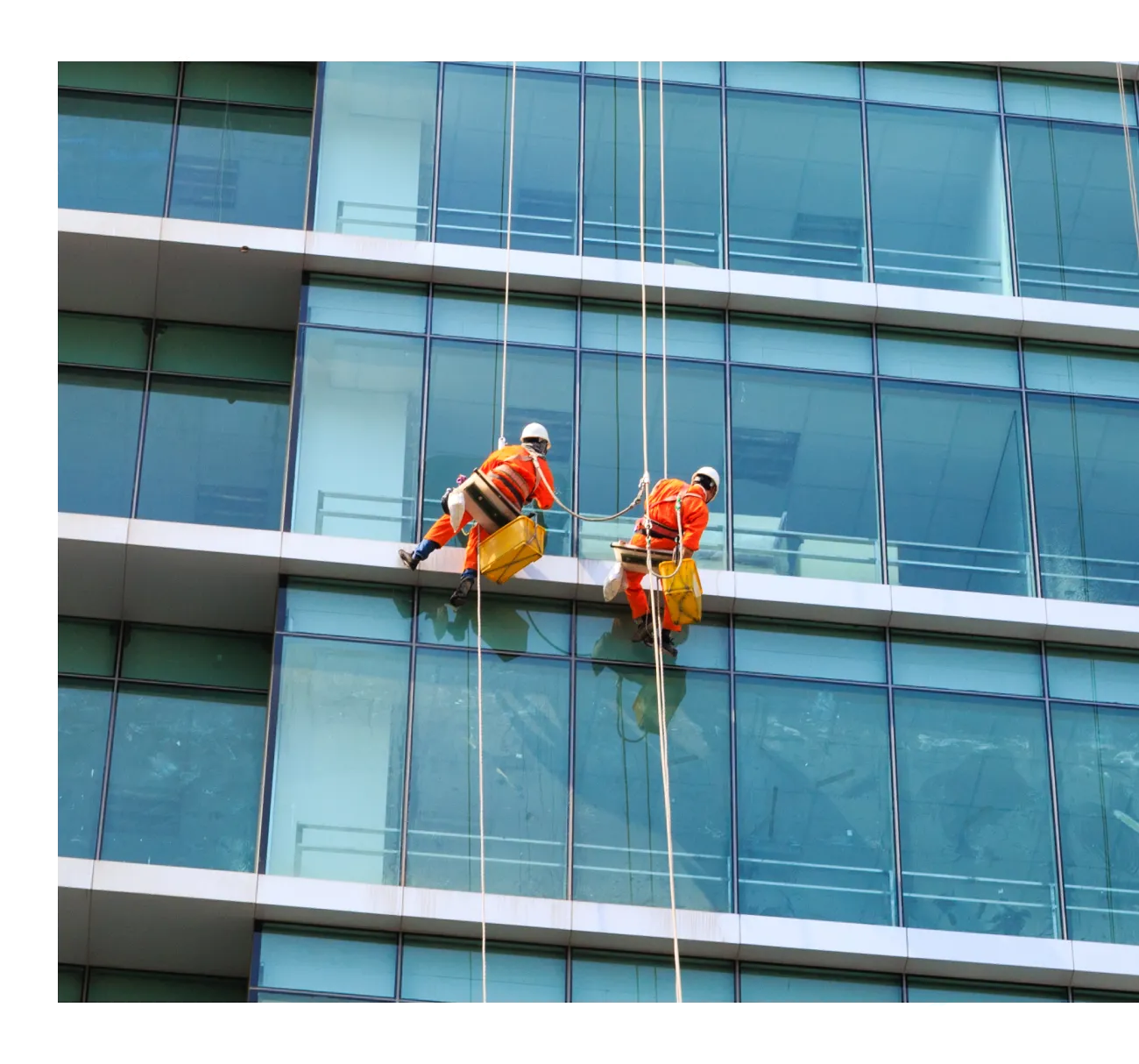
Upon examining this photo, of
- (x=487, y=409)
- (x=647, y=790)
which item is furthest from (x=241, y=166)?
(x=647, y=790)

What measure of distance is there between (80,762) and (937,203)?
10.8 metres

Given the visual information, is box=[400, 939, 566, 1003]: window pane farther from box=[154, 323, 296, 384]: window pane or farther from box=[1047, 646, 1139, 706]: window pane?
box=[154, 323, 296, 384]: window pane

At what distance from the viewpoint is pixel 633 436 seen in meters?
→ 20.3

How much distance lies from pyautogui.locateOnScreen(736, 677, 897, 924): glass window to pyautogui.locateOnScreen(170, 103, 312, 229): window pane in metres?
7.37

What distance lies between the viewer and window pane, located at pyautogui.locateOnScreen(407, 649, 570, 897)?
1833 centimetres

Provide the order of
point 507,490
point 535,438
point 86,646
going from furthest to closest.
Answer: point 86,646
point 535,438
point 507,490

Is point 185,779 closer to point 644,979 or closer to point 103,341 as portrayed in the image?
point 644,979

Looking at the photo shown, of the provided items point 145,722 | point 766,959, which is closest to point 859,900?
point 766,959

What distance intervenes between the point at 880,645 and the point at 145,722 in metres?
7.43

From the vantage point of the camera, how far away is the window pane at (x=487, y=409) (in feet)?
65.1

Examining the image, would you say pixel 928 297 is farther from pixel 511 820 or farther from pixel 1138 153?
pixel 511 820

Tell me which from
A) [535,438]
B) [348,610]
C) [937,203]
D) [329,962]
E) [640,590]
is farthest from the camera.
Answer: [937,203]

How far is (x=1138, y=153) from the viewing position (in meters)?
22.3

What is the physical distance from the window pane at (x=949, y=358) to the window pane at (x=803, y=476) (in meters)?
0.60
